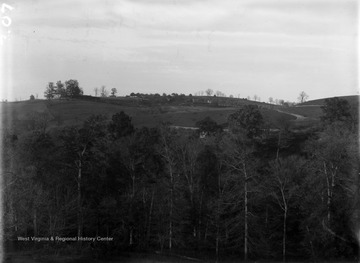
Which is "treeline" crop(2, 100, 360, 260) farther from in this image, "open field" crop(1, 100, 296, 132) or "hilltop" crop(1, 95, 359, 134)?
"open field" crop(1, 100, 296, 132)

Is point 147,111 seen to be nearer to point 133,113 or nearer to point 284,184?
point 133,113

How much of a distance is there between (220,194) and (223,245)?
306 cm

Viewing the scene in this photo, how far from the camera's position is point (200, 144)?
3303 centimetres

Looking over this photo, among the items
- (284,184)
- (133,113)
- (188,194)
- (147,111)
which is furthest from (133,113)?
(284,184)

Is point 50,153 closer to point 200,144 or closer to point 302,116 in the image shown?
point 200,144

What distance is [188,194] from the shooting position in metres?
30.5

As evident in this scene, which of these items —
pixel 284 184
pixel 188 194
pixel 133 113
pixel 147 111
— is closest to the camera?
pixel 284 184

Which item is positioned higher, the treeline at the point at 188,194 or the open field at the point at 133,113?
the open field at the point at 133,113

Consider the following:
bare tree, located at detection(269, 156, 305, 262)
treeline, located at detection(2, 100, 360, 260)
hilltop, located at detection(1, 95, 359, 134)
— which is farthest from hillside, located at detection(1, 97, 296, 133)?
treeline, located at detection(2, 100, 360, 260)

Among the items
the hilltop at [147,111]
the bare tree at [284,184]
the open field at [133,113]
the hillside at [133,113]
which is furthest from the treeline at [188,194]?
the open field at [133,113]

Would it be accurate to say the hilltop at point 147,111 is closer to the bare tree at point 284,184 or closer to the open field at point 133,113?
the open field at point 133,113

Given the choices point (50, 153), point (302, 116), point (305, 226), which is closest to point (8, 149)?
point (50, 153)

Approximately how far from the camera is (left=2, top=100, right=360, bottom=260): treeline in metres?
26.8

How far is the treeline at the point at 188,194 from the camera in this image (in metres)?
26.8
